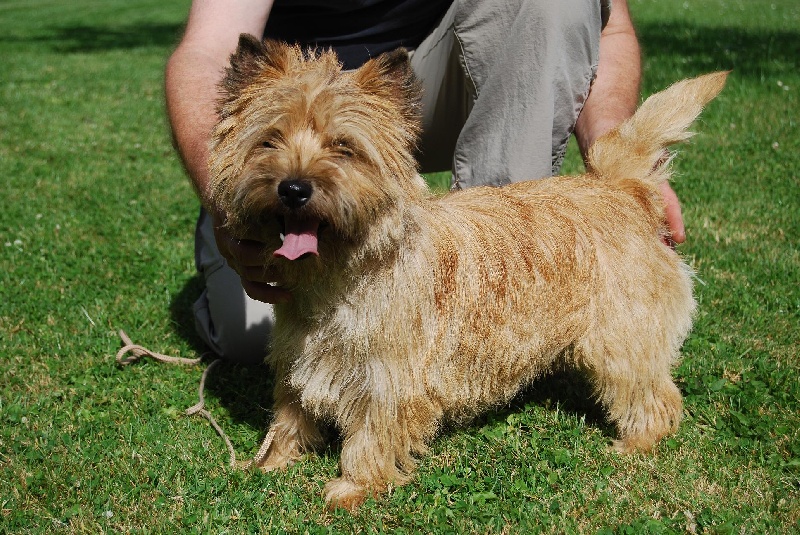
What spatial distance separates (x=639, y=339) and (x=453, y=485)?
928 mm

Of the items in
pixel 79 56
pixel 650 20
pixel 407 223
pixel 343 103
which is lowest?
pixel 650 20

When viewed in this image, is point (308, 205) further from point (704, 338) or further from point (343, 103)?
point (704, 338)

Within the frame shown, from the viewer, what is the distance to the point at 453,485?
282cm

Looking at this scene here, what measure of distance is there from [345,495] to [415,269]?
89 centimetres

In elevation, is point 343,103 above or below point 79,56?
above

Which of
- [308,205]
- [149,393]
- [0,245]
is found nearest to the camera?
[308,205]

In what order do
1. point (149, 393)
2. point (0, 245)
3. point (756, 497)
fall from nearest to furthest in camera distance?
point (756, 497) → point (149, 393) → point (0, 245)

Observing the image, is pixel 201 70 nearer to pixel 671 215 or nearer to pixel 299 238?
pixel 299 238

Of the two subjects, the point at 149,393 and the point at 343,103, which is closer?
the point at 343,103

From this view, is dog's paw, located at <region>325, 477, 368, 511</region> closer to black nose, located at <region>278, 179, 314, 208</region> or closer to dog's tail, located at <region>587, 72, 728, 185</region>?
black nose, located at <region>278, 179, 314, 208</region>

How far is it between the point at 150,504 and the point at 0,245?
3.14 meters

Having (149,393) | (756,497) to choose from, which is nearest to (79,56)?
(149,393)

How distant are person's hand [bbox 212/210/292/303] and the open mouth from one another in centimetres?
19

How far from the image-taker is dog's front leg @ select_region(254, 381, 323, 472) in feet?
9.39
